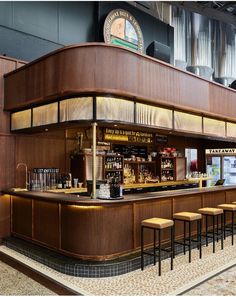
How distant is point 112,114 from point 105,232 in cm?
172

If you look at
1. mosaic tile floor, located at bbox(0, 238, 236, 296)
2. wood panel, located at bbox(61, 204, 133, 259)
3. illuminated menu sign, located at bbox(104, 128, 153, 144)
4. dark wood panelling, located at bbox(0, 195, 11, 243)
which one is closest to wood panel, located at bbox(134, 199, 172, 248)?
wood panel, located at bbox(61, 204, 133, 259)


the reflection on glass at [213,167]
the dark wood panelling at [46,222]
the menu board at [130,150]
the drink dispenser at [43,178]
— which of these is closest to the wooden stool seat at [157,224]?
the dark wood panelling at [46,222]

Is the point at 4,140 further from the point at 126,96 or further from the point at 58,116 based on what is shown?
the point at 126,96

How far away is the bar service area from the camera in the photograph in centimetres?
448

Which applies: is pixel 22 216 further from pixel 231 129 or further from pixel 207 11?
pixel 207 11

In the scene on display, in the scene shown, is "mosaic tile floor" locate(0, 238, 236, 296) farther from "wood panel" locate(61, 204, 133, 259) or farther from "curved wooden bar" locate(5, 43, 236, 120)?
"curved wooden bar" locate(5, 43, 236, 120)

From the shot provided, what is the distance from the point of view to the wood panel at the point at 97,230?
4.37 meters

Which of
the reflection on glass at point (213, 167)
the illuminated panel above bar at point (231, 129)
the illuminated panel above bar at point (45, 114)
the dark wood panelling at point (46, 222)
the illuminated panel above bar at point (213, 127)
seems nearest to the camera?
the dark wood panelling at point (46, 222)

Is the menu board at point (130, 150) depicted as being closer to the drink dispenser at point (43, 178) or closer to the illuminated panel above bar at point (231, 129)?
the drink dispenser at point (43, 178)

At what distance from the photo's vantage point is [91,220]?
14.3ft

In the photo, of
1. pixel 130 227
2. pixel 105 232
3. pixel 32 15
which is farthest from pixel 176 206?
pixel 32 15

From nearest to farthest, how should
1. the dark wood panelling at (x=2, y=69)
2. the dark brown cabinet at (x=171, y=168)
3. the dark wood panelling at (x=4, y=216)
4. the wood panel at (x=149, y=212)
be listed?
the wood panel at (x=149, y=212) < the dark wood panelling at (x=4, y=216) < the dark wood panelling at (x=2, y=69) < the dark brown cabinet at (x=171, y=168)

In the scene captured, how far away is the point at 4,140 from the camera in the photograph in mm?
6016

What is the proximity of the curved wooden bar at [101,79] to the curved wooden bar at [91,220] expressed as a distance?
163 cm
